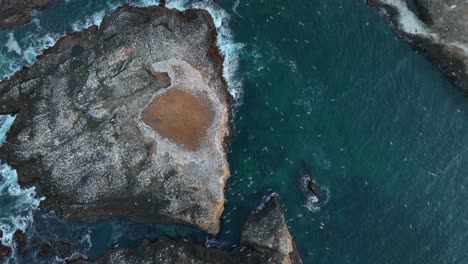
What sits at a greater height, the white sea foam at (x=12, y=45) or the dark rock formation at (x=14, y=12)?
the dark rock formation at (x=14, y=12)

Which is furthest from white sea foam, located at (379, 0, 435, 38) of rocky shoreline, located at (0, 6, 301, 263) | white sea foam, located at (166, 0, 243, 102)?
rocky shoreline, located at (0, 6, 301, 263)

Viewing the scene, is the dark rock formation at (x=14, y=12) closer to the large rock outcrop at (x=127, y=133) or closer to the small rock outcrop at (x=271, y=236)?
the large rock outcrop at (x=127, y=133)

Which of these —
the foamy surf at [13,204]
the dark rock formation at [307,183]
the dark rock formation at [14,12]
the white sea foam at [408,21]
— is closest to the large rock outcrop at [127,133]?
the foamy surf at [13,204]

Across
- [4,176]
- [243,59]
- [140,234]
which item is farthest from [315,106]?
[4,176]

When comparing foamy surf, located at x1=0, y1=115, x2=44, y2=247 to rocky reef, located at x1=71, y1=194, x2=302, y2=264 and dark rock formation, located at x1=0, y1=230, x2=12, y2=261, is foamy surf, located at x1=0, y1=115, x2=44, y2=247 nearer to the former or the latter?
dark rock formation, located at x1=0, y1=230, x2=12, y2=261

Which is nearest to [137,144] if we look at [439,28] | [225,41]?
[225,41]

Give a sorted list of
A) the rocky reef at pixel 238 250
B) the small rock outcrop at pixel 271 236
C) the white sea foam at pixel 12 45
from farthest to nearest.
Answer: the white sea foam at pixel 12 45 < the small rock outcrop at pixel 271 236 < the rocky reef at pixel 238 250

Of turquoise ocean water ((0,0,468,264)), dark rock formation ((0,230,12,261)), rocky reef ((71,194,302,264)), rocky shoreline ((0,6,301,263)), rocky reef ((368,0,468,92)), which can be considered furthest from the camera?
rocky reef ((368,0,468,92))

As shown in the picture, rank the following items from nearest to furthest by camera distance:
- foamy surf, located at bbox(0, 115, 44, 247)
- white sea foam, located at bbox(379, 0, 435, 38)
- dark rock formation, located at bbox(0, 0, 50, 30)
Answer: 1. foamy surf, located at bbox(0, 115, 44, 247)
2. dark rock formation, located at bbox(0, 0, 50, 30)
3. white sea foam, located at bbox(379, 0, 435, 38)

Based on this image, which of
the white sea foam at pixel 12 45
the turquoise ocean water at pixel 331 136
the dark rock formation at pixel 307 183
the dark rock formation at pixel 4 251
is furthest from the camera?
the white sea foam at pixel 12 45
